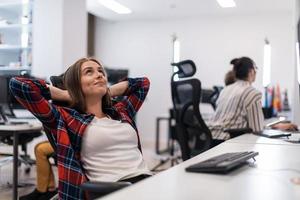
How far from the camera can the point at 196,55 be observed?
7523 millimetres

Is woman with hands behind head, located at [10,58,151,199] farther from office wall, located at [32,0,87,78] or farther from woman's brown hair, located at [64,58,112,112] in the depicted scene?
office wall, located at [32,0,87,78]

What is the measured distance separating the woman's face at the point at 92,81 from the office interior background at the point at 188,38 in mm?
4064

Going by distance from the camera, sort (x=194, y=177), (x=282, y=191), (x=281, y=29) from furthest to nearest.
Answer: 1. (x=281, y=29)
2. (x=194, y=177)
3. (x=282, y=191)

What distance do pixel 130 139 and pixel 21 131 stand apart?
1.64 m

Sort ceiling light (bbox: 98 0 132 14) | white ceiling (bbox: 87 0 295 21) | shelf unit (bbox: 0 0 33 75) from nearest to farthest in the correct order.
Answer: shelf unit (bbox: 0 0 33 75) < white ceiling (bbox: 87 0 295 21) < ceiling light (bbox: 98 0 132 14)

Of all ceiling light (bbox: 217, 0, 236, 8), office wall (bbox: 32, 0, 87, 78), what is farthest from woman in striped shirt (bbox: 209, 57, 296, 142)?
ceiling light (bbox: 217, 0, 236, 8)

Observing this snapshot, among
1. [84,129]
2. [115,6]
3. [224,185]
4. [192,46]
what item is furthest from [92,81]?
[192,46]

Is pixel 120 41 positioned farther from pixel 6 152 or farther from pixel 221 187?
pixel 221 187

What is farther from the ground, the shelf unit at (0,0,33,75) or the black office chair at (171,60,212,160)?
the shelf unit at (0,0,33,75)

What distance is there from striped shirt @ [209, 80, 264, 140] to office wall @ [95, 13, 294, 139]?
13.5 ft

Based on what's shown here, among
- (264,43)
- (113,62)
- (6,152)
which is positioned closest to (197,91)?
(6,152)

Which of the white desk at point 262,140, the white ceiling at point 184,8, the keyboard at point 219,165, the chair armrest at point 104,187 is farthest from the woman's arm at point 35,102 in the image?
the white ceiling at point 184,8

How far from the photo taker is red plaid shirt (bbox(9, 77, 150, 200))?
5.16 ft

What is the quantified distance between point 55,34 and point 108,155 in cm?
350
